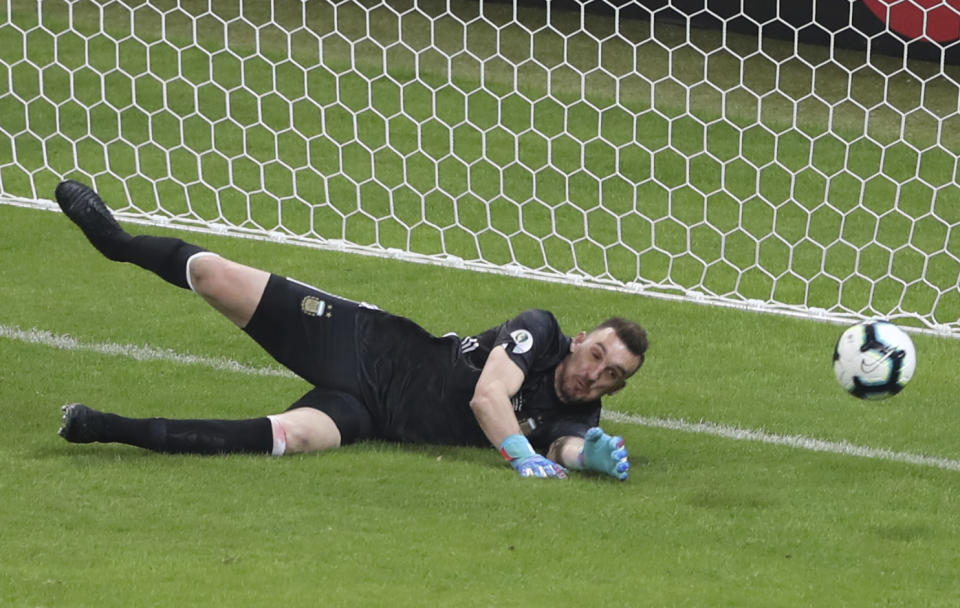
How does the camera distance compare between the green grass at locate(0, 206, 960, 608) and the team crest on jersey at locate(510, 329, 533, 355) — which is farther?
the team crest on jersey at locate(510, 329, 533, 355)

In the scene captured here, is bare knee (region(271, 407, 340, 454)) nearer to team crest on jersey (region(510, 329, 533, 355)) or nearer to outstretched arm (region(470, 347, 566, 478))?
outstretched arm (region(470, 347, 566, 478))

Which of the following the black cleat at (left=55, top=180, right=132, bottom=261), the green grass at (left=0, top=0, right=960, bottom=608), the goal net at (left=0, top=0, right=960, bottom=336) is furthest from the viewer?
the goal net at (left=0, top=0, right=960, bottom=336)

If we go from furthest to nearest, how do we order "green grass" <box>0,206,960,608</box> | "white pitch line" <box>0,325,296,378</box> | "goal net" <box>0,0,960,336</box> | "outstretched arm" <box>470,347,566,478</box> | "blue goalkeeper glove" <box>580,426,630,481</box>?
"goal net" <box>0,0,960,336</box>
"white pitch line" <box>0,325,296,378</box>
"outstretched arm" <box>470,347,566,478</box>
"blue goalkeeper glove" <box>580,426,630,481</box>
"green grass" <box>0,206,960,608</box>

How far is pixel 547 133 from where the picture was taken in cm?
1172

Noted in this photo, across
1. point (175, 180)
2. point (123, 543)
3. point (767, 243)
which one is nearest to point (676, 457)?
point (123, 543)

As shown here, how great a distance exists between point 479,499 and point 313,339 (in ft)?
3.67

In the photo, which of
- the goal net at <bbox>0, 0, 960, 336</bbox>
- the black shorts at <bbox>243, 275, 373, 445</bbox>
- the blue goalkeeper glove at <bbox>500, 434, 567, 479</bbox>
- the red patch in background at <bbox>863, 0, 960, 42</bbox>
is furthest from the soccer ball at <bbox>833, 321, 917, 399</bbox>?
the red patch in background at <bbox>863, 0, 960, 42</bbox>

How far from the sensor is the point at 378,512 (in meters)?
5.19

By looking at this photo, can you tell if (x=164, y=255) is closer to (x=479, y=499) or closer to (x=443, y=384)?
(x=443, y=384)

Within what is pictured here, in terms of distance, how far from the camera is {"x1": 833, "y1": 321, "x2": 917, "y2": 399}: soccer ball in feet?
18.8

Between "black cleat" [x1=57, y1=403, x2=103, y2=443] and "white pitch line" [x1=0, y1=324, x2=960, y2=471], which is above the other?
"black cleat" [x1=57, y1=403, x2=103, y2=443]

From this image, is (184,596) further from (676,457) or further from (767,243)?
(767,243)

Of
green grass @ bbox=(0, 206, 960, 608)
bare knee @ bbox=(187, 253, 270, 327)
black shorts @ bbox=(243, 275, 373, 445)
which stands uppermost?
bare knee @ bbox=(187, 253, 270, 327)

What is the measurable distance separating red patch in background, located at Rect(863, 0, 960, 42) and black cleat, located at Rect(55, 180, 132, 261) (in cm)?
Answer: 615
